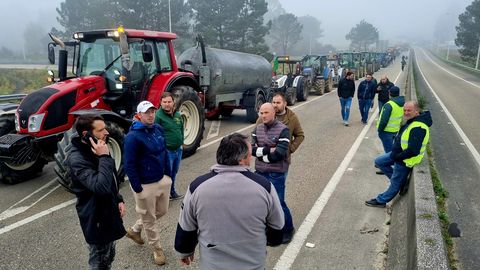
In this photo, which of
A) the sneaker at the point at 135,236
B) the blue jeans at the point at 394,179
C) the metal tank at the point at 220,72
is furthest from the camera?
the metal tank at the point at 220,72

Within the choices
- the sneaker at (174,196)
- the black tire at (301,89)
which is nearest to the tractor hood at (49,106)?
the sneaker at (174,196)

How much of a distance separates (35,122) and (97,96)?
1.21 meters

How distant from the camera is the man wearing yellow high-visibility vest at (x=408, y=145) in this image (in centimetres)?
495

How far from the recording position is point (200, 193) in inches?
90.6

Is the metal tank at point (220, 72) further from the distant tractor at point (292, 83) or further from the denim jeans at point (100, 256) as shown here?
the denim jeans at point (100, 256)

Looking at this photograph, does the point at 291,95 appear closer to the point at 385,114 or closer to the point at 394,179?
the point at 385,114

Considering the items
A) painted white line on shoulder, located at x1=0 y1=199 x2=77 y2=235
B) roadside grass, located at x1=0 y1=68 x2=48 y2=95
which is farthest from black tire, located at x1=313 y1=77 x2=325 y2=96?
roadside grass, located at x1=0 y1=68 x2=48 y2=95

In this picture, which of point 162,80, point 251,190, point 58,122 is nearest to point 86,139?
point 251,190

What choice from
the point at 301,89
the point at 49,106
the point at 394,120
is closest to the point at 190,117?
the point at 49,106

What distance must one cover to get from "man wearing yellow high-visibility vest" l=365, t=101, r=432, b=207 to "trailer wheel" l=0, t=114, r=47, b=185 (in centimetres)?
540

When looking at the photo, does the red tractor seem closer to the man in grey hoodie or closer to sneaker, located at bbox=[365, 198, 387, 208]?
the man in grey hoodie

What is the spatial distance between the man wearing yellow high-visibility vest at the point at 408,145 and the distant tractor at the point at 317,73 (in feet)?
44.6

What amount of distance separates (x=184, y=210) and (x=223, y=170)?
378 millimetres

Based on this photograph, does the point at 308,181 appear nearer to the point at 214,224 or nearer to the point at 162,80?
the point at 162,80
